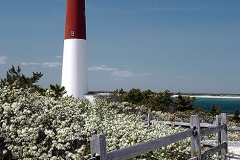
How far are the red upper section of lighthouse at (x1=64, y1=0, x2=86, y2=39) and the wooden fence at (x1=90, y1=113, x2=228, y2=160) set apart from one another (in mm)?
14721

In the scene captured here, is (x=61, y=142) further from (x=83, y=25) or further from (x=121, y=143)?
(x=83, y=25)

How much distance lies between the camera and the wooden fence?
12.4ft

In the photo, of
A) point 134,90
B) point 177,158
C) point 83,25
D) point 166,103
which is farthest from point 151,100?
point 177,158

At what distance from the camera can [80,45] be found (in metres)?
21.9

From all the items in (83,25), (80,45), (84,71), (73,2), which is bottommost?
(84,71)

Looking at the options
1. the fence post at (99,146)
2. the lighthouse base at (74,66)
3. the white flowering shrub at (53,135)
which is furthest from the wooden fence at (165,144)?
the lighthouse base at (74,66)

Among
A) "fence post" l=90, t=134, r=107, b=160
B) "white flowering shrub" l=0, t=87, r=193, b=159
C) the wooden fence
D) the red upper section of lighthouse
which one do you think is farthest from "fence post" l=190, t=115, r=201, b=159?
the red upper section of lighthouse

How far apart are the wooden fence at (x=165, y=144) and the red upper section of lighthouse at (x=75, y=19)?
14721 mm

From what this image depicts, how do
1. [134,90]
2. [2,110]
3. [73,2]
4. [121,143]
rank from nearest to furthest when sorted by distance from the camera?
[121,143]
[2,110]
[73,2]
[134,90]

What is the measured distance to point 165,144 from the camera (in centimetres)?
541

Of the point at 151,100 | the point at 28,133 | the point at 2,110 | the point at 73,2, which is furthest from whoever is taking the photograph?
the point at 151,100

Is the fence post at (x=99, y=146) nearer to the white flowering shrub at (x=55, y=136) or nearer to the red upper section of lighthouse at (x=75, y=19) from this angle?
the white flowering shrub at (x=55, y=136)

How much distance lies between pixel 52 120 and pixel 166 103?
62.8ft

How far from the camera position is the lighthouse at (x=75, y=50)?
21487mm
